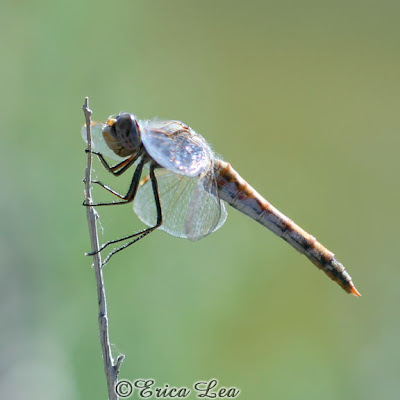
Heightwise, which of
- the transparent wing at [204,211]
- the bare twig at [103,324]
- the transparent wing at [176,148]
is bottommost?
the bare twig at [103,324]

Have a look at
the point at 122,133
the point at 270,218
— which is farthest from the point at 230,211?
the point at 122,133

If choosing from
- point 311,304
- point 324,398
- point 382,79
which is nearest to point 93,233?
point 324,398

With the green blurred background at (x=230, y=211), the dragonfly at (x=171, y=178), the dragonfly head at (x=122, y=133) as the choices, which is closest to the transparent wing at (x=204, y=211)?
the dragonfly at (x=171, y=178)

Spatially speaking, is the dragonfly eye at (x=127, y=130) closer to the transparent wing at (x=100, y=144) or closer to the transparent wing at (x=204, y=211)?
the transparent wing at (x=100, y=144)

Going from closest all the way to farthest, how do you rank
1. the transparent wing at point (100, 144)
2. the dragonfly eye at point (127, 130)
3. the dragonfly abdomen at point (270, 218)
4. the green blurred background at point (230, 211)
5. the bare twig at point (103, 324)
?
the bare twig at point (103, 324)
the dragonfly eye at point (127, 130)
the transparent wing at point (100, 144)
the dragonfly abdomen at point (270, 218)
the green blurred background at point (230, 211)

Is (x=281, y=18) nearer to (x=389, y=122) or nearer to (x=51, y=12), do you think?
(x=389, y=122)

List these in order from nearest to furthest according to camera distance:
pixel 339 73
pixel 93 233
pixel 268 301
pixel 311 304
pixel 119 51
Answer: pixel 93 233
pixel 268 301
pixel 311 304
pixel 119 51
pixel 339 73

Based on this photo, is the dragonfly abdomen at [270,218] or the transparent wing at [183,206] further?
the dragonfly abdomen at [270,218]

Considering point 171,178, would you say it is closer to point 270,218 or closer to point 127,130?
point 127,130
